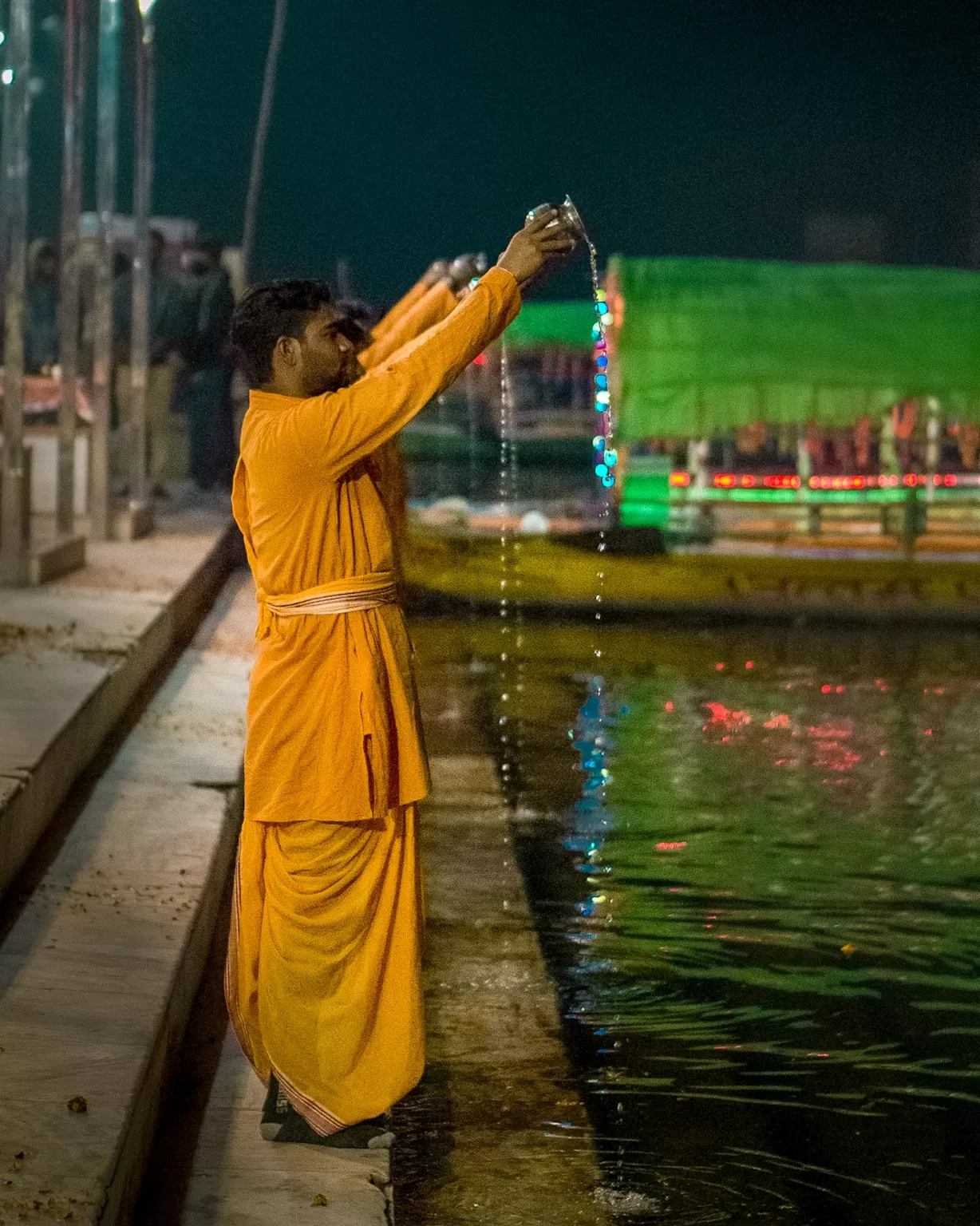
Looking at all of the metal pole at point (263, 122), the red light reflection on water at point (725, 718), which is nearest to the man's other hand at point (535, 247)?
the red light reflection on water at point (725, 718)

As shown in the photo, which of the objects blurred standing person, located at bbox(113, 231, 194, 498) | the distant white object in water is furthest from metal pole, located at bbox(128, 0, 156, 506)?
the distant white object in water

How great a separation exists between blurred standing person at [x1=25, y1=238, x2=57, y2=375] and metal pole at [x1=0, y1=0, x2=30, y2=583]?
6183 millimetres

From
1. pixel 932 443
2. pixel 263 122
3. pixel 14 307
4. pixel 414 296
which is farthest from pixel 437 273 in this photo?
pixel 263 122

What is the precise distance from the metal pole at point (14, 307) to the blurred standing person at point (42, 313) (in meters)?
6.18

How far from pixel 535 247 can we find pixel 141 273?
9.33 metres

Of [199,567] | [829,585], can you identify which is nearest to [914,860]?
[199,567]

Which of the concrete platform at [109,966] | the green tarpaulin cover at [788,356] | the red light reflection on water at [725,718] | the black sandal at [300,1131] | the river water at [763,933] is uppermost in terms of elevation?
the green tarpaulin cover at [788,356]

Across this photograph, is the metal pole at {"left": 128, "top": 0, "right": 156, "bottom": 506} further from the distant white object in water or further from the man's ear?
the man's ear

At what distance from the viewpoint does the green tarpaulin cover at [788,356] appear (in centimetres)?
1608

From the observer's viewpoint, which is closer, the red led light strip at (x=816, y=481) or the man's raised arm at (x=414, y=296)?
the man's raised arm at (x=414, y=296)

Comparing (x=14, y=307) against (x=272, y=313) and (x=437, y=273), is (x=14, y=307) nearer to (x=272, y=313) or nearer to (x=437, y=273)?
(x=437, y=273)

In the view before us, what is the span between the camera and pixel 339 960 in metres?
3.44

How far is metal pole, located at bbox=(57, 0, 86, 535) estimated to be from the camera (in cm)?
960

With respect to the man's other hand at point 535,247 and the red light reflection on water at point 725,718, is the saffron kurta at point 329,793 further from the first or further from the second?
the red light reflection on water at point 725,718
